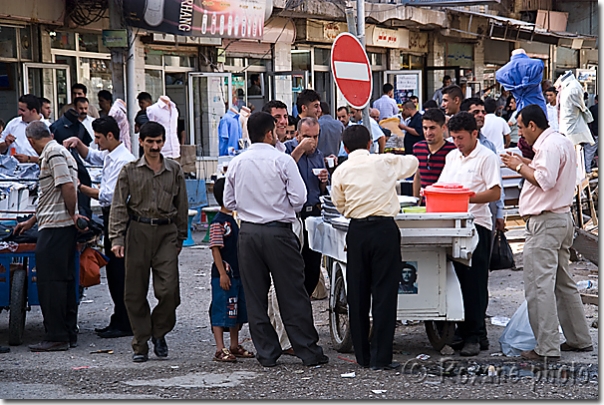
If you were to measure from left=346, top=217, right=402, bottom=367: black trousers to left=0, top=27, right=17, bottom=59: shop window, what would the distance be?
10.2 m

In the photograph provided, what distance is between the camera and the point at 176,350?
7.97 metres

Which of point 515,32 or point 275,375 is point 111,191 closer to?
point 275,375

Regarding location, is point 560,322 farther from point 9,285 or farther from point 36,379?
point 9,285

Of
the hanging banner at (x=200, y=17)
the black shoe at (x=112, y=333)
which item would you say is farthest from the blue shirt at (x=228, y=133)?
the black shoe at (x=112, y=333)

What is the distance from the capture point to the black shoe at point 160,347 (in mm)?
7594

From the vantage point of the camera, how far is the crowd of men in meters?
6.89

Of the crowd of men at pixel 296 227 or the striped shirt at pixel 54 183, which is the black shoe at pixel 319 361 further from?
the striped shirt at pixel 54 183

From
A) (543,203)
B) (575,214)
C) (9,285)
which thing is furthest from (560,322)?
(575,214)

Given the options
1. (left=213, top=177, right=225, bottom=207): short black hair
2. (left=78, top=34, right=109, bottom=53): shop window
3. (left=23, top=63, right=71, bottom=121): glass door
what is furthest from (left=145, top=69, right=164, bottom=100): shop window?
(left=213, top=177, right=225, bottom=207): short black hair

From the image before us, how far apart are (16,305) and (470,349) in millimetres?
3680

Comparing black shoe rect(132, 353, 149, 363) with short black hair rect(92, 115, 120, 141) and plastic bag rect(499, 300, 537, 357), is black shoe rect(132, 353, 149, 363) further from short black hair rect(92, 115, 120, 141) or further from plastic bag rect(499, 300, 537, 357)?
plastic bag rect(499, 300, 537, 357)

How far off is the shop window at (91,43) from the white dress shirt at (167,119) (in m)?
1.93

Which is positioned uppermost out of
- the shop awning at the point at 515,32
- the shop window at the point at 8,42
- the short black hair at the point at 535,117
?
the shop awning at the point at 515,32

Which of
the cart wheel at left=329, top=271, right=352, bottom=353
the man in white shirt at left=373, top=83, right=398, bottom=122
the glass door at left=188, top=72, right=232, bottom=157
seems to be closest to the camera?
the cart wheel at left=329, top=271, right=352, bottom=353
